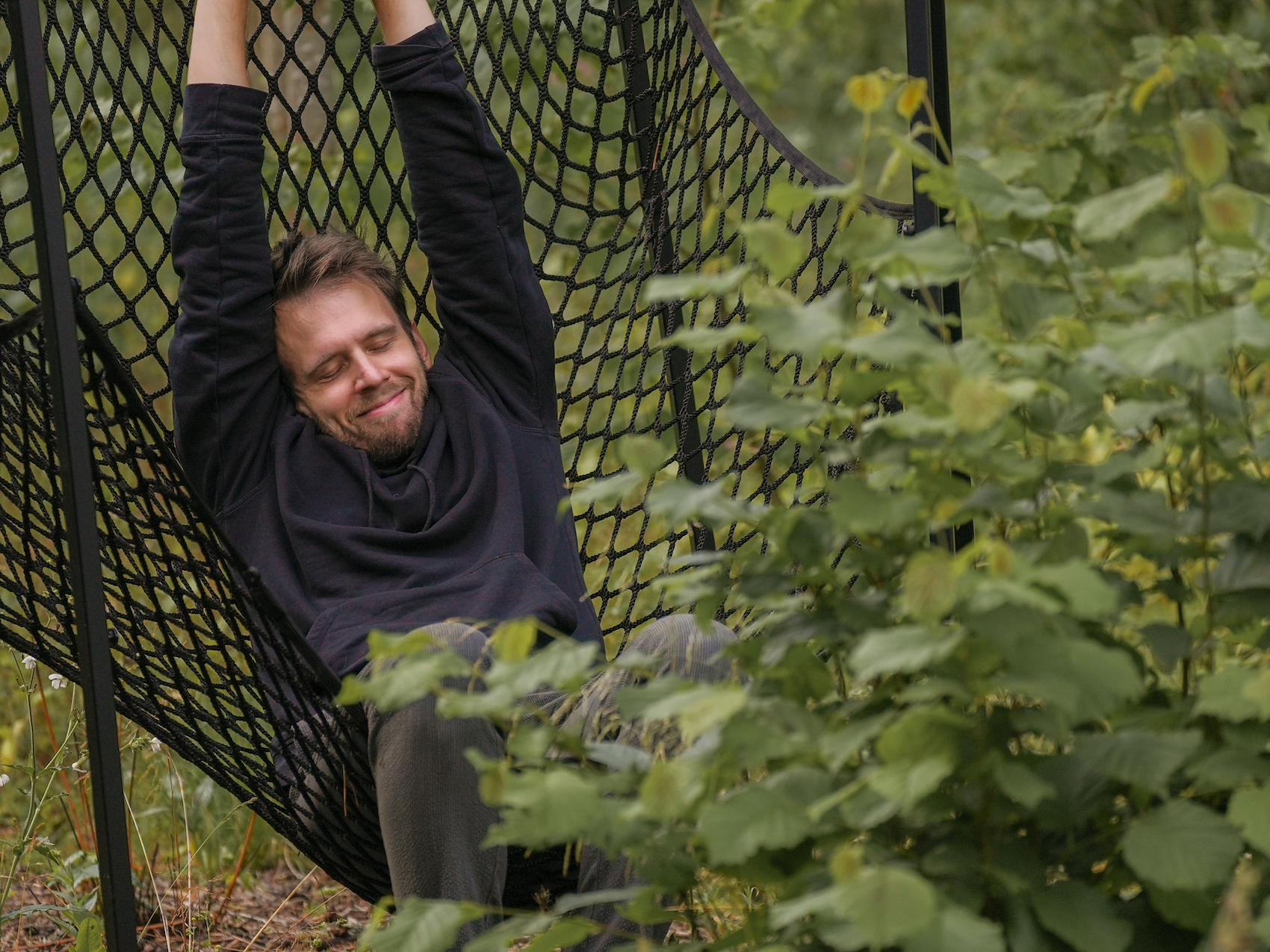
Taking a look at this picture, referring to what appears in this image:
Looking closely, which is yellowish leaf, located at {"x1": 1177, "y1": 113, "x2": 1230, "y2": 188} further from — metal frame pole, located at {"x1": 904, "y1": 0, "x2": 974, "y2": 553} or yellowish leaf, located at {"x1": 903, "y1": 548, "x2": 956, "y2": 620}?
metal frame pole, located at {"x1": 904, "y1": 0, "x2": 974, "y2": 553}

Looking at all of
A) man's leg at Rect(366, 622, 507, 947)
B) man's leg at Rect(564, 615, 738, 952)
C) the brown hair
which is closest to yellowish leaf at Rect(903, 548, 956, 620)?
man's leg at Rect(564, 615, 738, 952)

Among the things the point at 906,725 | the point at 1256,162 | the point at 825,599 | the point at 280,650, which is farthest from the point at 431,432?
the point at 1256,162

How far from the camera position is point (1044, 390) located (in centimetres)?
101

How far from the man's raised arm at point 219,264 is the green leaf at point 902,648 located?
126cm

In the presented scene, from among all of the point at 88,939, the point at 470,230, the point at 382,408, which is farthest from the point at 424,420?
the point at 88,939

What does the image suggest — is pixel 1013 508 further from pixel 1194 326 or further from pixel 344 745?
pixel 344 745

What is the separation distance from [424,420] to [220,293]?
Answer: 308 mm

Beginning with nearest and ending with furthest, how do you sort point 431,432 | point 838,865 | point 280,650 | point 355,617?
point 838,865
point 280,650
point 355,617
point 431,432

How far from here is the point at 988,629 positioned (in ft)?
2.88

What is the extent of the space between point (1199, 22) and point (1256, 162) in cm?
64

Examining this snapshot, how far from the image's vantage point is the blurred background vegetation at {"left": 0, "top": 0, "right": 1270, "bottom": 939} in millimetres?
1965

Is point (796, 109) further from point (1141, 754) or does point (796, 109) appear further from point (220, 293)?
point (1141, 754)

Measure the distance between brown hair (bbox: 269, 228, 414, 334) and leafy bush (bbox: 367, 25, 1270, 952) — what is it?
112 centimetres

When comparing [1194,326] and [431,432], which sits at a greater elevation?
[1194,326]
